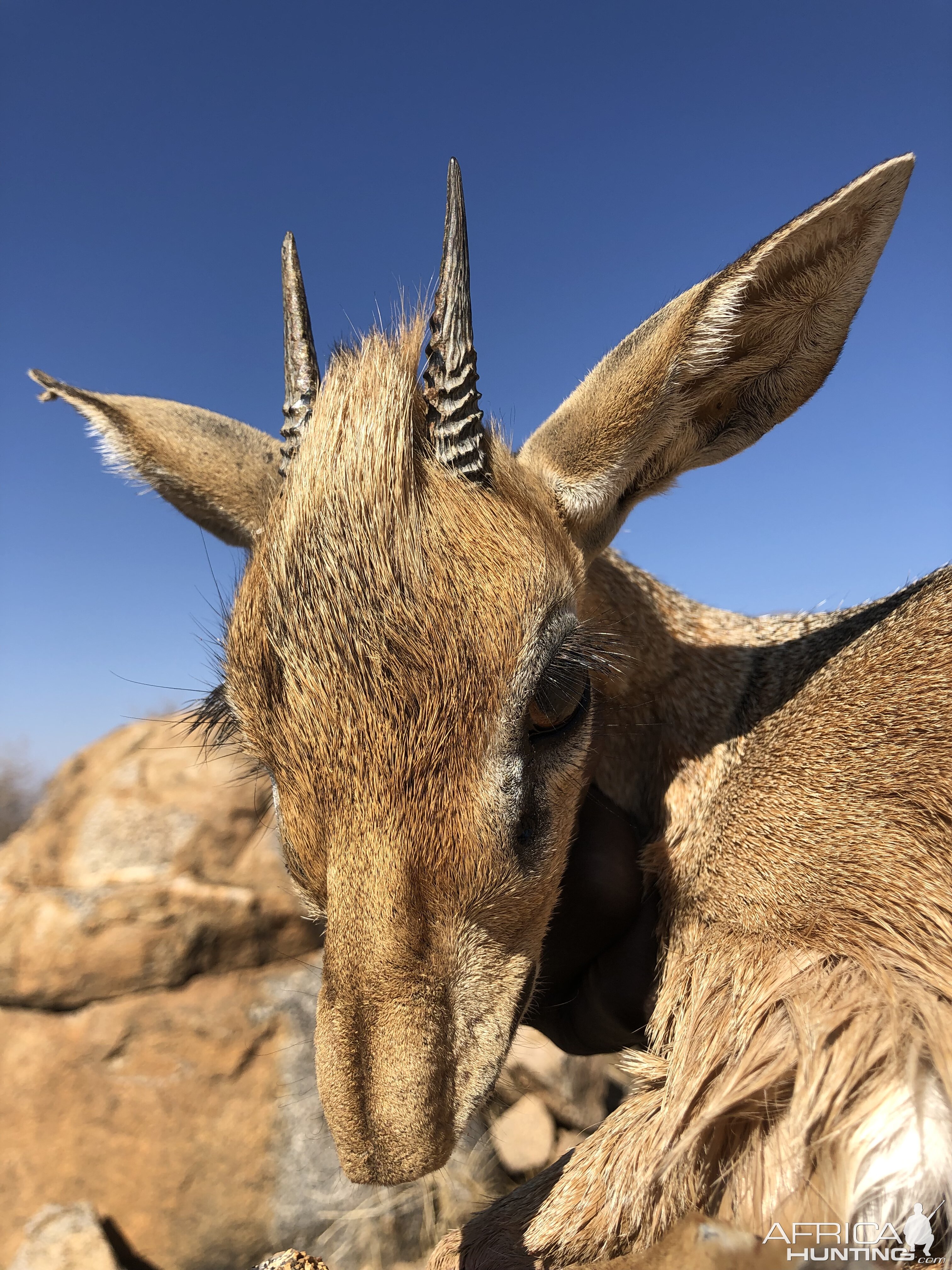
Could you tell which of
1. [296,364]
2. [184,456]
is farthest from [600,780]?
[184,456]

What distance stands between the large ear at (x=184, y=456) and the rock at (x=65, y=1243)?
3833mm

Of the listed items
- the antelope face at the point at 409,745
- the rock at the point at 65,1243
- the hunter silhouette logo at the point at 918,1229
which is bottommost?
the rock at the point at 65,1243

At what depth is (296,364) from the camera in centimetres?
282

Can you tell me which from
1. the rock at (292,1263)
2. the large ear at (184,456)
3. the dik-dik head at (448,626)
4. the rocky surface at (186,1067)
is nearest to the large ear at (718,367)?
the dik-dik head at (448,626)

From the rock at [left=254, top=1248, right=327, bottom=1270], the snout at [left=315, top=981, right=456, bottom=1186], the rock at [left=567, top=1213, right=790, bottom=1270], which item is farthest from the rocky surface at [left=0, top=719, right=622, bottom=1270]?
the snout at [left=315, top=981, right=456, bottom=1186]

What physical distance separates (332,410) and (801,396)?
1.78 m

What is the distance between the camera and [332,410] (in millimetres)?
2555

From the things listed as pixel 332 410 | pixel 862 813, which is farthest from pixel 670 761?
pixel 332 410

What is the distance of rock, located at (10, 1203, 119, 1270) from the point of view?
159 inches

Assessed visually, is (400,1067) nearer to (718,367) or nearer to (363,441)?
(363,441)

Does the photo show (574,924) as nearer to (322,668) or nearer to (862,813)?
(862,813)

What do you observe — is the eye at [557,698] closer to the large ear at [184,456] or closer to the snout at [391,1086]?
the snout at [391,1086]

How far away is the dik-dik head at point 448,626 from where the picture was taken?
1968 mm

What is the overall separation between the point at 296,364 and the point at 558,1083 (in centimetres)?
450
